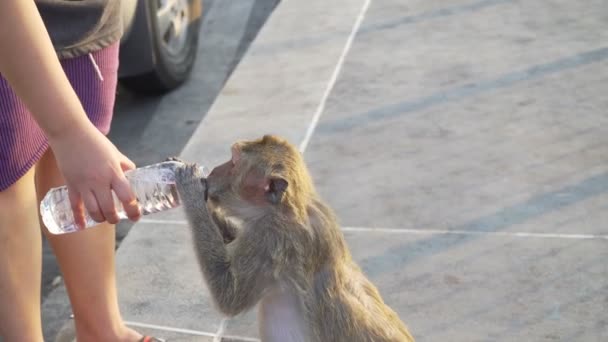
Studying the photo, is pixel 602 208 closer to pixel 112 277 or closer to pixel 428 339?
pixel 428 339

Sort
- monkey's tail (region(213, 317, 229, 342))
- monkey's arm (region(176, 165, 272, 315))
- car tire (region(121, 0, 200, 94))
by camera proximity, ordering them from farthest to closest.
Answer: car tire (region(121, 0, 200, 94))
monkey's tail (region(213, 317, 229, 342))
monkey's arm (region(176, 165, 272, 315))

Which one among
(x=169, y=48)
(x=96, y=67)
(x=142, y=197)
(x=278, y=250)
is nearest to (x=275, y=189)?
(x=278, y=250)

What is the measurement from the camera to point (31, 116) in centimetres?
278

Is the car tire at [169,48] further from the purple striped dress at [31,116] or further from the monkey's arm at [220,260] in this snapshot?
the monkey's arm at [220,260]

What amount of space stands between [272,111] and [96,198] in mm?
2663

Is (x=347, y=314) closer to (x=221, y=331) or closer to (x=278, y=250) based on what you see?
(x=278, y=250)

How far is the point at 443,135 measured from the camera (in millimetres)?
4547

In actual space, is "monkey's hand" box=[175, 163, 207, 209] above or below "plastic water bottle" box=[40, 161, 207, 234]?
above

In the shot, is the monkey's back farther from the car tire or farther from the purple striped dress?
the car tire

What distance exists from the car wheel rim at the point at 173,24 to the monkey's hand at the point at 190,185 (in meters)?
2.83

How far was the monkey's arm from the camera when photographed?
275cm

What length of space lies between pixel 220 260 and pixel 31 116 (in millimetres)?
743

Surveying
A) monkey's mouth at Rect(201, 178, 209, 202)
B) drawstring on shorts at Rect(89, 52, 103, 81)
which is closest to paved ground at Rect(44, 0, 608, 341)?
monkey's mouth at Rect(201, 178, 209, 202)

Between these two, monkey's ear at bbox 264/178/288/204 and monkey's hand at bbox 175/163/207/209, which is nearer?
monkey's ear at bbox 264/178/288/204
